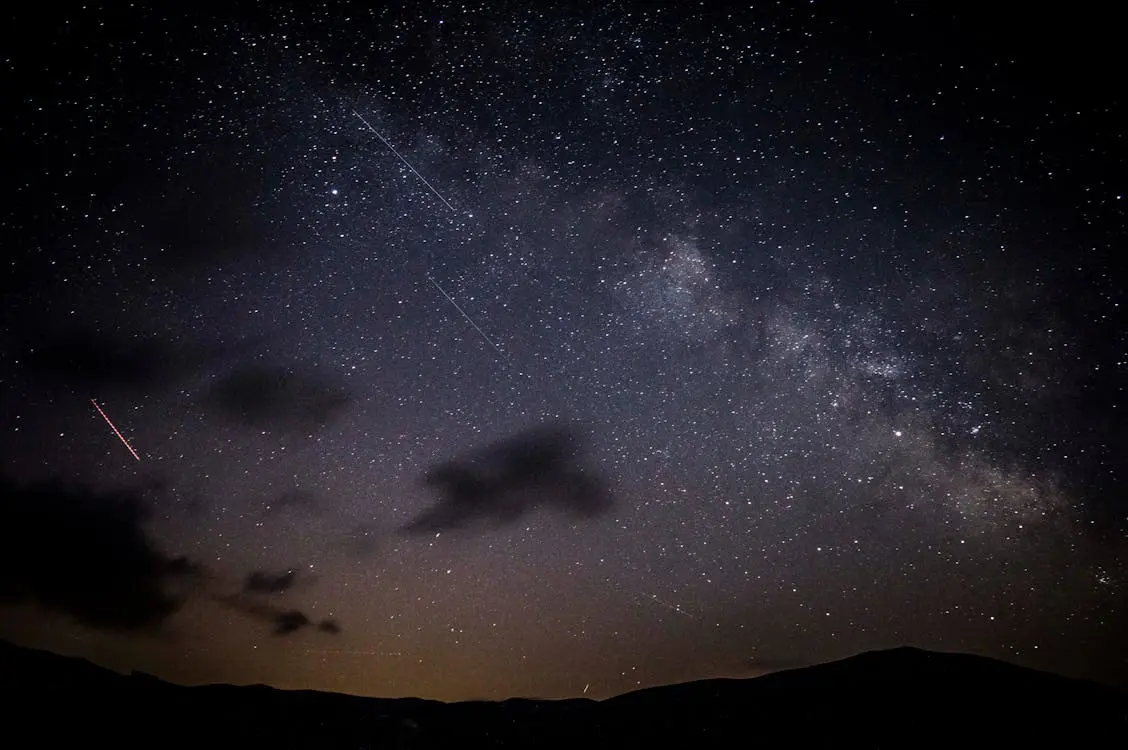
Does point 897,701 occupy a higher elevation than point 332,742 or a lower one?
higher

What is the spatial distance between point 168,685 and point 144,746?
20.4 meters

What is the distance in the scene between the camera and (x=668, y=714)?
54562mm

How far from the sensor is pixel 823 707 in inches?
1946

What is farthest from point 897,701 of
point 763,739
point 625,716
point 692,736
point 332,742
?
point 332,742

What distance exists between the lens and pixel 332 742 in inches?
1857

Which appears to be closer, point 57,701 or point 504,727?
point 57,701

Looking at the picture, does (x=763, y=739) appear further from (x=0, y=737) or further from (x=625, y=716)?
(x=0, y=737)

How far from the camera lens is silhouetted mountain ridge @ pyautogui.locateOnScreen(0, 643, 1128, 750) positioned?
40.5m

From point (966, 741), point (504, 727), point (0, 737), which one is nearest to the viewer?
point (0, 737)

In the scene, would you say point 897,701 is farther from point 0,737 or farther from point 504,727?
point 0,737

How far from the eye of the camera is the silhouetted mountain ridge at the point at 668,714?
4050 centimetres

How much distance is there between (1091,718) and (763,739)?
25.3 metres

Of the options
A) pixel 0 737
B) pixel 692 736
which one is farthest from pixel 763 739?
pixel 0 737

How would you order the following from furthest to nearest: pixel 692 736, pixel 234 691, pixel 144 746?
pixel 234 691 < pixel 692 736 < pixel 144 746
